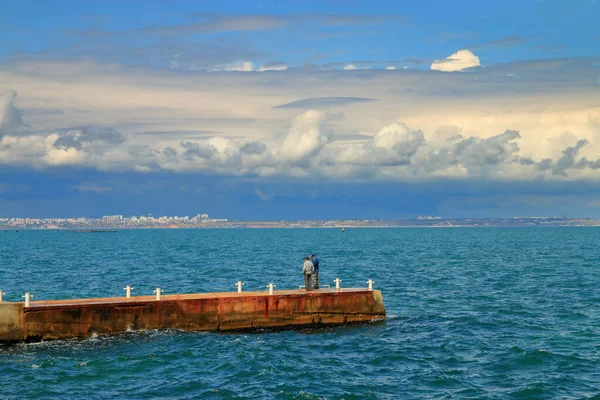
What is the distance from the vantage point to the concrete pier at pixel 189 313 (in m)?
30.2

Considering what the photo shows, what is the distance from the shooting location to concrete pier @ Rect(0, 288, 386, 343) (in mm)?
30219

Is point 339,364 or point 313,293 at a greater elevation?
point 313,293

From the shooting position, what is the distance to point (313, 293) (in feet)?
114

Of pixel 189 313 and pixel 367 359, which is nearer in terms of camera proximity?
pixel 367 359

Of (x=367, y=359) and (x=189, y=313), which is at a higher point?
(x=189, y=313)

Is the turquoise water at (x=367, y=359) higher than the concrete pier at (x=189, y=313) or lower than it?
lower

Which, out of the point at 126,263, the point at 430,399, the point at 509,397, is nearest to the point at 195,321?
the point at 430,399

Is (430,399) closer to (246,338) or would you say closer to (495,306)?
(246,338)

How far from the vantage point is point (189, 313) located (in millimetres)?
32844

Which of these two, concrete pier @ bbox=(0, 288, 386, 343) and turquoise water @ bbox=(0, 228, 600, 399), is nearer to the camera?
turquoise water @ bbox=(0, 228, 600, 399)

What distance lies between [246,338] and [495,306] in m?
19.1

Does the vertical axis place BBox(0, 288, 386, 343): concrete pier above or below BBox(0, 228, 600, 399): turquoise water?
above

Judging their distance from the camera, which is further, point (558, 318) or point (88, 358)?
point (558, 318)

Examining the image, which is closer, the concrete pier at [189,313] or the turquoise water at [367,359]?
the turquoise water at [367,359]
